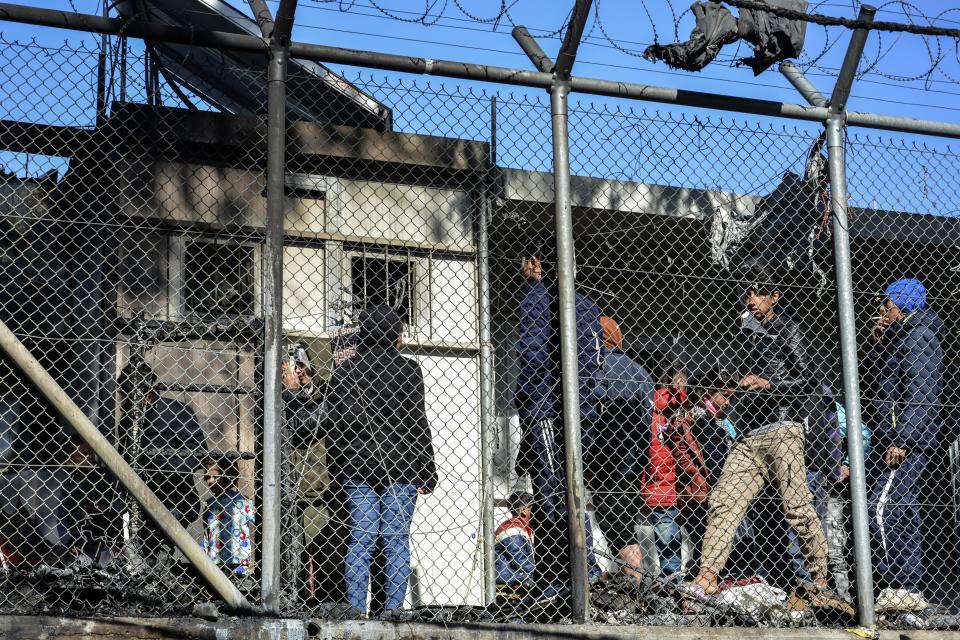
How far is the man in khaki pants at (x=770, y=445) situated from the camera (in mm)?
6492

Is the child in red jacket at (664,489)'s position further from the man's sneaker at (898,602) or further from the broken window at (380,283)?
the broken window at (380,283)

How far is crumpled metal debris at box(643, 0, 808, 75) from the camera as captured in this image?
603 centimetres

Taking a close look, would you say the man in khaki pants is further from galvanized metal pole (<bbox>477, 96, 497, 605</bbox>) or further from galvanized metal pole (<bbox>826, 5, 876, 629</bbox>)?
galvanized metal pole (<bbox>477, 96, 497, 605</bbox>)

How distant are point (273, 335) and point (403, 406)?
53.4 inches

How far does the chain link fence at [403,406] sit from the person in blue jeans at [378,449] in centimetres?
2

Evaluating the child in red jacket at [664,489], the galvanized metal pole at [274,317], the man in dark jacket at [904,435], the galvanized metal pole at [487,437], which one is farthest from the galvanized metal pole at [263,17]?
the man in dark jacket at [904,435]

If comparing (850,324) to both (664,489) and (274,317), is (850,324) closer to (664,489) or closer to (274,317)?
(664,489)

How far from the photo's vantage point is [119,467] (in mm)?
4984

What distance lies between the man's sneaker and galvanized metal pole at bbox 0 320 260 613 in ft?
10.9

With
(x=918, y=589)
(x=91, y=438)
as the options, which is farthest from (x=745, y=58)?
(x=91, y=438)

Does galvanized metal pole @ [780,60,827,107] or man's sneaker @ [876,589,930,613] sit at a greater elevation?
galvanized metal pole @ [780,60,827,107]

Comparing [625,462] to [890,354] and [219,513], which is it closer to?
[890,354]

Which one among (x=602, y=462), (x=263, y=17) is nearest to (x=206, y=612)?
(x=602, y=462)

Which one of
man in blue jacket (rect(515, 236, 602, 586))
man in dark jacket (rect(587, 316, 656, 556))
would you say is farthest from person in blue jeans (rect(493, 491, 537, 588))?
man in dark jacket (rect(587, 316, 656, 556))
